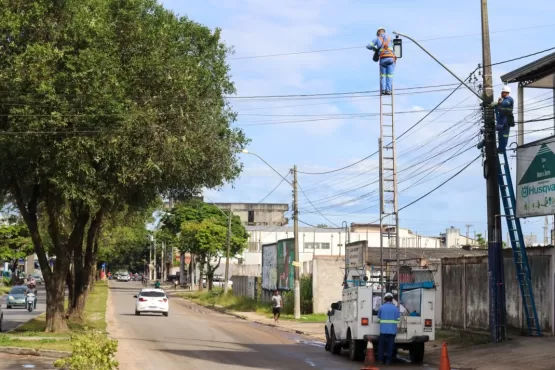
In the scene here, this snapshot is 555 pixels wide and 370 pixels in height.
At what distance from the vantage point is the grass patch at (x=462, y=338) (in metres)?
25.5

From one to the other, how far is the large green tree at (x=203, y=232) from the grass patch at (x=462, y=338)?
4972cm

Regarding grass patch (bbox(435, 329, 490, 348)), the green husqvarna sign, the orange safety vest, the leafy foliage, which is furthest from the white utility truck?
the leafy foliage

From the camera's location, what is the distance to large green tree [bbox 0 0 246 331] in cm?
2431

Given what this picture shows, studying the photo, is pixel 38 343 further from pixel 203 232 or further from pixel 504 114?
pixel 203 232

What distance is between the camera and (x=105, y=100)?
24578 millimetres

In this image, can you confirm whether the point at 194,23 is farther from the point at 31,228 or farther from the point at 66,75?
the point at 31,228

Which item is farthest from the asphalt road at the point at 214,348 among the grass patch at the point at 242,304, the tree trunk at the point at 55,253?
the grass patch at the point at 242,304

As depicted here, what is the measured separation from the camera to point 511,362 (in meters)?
20.8

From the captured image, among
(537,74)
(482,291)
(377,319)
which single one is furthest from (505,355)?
(537,74)

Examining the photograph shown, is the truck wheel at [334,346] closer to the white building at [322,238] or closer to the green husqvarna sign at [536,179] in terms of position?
the green husqvarna sign at [536,179]

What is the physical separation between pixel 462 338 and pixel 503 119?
23.6 feet

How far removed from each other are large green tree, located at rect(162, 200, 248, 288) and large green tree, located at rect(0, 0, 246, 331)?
165 ft

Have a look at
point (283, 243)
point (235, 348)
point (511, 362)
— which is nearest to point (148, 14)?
point (235, 348)

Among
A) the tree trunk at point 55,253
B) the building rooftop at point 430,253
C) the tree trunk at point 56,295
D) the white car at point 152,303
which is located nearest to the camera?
the tree trunk at point 55,253
